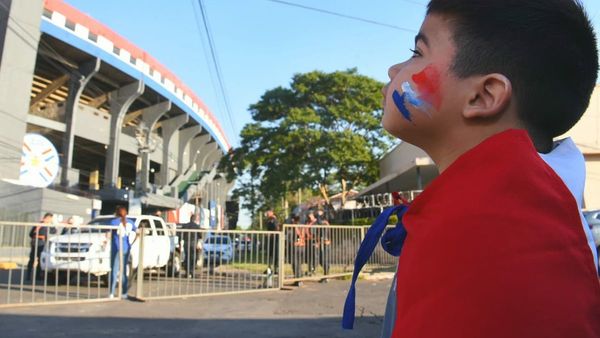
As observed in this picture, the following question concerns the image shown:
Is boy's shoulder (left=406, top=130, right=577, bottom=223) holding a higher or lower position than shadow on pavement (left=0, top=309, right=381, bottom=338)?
higher

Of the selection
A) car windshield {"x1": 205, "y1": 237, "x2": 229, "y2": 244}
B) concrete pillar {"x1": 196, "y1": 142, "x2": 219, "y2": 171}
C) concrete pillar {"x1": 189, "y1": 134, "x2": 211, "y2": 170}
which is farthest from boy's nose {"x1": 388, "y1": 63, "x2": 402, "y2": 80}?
concrete pillar {"x1": 196, "y1": 142, "x2": 219, "y2": 171}

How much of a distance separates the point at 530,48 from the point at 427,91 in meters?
0.19

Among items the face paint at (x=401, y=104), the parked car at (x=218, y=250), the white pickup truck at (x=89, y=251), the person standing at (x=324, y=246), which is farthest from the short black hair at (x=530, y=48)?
the person standing at (x=324, y=246)

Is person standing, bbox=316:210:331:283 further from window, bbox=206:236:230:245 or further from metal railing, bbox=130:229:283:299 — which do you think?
window, bbox=206:236:230:245

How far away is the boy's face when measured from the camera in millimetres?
935

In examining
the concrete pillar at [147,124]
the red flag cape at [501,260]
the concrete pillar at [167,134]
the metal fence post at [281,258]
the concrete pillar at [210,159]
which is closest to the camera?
the red flag cape at [501,260]

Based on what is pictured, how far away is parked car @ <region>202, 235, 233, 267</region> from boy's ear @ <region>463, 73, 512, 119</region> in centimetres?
998

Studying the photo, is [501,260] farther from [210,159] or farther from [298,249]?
[210,159]

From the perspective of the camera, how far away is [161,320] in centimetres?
722

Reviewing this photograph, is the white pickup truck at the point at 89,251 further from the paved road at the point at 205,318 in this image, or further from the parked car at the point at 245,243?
the paved road at the point at 205,318

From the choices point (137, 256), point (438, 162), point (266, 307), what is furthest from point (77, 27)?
point (438, 162)

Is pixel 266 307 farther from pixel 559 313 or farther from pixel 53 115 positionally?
pixel 53 115

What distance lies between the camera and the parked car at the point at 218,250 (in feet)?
34.7

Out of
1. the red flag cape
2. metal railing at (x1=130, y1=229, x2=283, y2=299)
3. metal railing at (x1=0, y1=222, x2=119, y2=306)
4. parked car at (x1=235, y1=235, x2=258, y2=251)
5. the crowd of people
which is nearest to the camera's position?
the red flag cape
